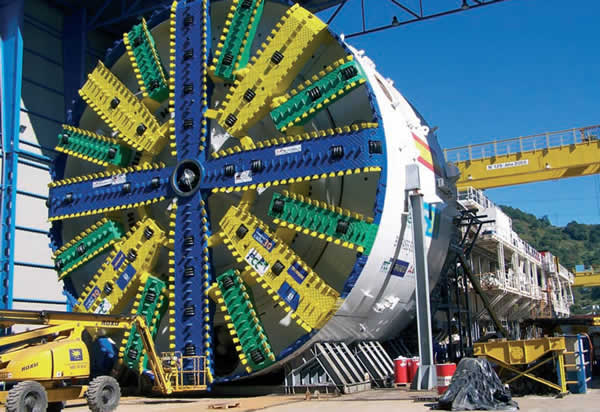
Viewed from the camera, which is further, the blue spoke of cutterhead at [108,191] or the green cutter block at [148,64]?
the green cutter block at [148,64]

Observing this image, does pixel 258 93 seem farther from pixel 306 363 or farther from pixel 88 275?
pixel 88 275

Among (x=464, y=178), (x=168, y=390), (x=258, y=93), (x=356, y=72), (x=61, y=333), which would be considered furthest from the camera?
(x=464, y=178)

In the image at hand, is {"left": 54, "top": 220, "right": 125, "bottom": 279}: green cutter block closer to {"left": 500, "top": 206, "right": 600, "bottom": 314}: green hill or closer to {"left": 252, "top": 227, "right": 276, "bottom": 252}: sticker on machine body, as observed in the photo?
{"left": 252, "top": 227, "right": 276, "bottom": 252}: sticker on machine body

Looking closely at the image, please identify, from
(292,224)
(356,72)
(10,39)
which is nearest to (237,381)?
(292,224)

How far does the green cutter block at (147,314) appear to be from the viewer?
16031 mm

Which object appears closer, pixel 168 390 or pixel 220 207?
pixel 168 390

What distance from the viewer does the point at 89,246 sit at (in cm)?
1786

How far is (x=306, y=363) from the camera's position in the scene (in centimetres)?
1458

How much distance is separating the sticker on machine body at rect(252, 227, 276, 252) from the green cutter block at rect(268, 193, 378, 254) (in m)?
0.46

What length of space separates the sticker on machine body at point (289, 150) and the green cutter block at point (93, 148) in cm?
491

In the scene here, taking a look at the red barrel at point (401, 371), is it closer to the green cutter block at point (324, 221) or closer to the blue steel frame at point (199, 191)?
the blue steel frame at point (199, 191)

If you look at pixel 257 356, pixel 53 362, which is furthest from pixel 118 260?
pixel 53 362

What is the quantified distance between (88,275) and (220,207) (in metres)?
4.77

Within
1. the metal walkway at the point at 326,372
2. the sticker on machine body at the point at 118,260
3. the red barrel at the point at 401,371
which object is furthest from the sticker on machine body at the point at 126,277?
the red barrel at the point at 401,371
